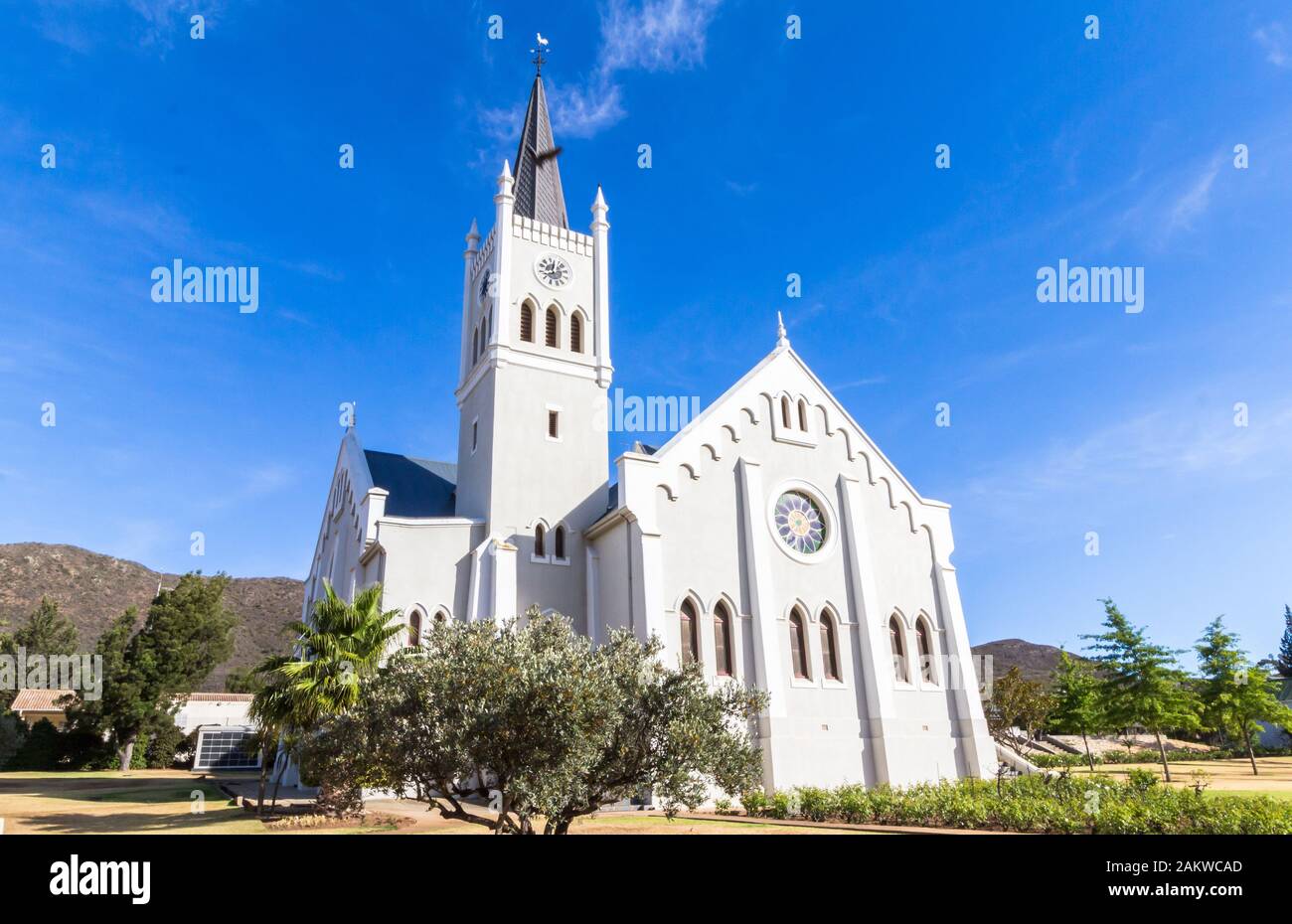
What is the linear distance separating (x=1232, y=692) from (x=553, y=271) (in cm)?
3702

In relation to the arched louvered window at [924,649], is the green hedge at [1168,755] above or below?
below

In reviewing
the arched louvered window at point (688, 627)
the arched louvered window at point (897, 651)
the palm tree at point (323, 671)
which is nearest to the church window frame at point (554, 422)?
the arched louvered window at point (688, 627)

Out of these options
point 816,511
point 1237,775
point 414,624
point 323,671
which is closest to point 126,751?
point 414,624

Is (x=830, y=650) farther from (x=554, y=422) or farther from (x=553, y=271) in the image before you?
(x=553, y=271)

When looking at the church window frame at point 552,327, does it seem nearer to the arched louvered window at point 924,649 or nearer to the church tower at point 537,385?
the church tower at point 537,385

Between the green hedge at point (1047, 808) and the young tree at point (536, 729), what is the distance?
5479 millimetres

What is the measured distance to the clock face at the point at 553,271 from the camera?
114 feet

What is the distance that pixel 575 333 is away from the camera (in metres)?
35.0

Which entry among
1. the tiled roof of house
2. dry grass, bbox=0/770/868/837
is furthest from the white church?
the tiled roof of house

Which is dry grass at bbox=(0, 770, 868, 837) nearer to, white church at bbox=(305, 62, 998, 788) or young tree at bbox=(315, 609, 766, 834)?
young tree at bbox=(315, 609, 766, 834)

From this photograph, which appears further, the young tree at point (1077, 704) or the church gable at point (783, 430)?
the young tree at point (1077, 704)
